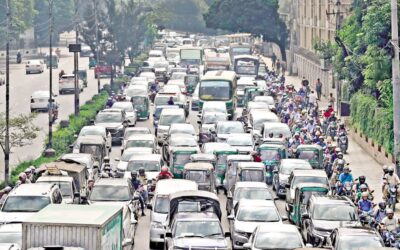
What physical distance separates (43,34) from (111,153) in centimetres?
11734

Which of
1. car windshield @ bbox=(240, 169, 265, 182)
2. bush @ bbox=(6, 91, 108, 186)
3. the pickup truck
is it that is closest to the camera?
car windshield @ bbox=(240, 169, 265, 182)

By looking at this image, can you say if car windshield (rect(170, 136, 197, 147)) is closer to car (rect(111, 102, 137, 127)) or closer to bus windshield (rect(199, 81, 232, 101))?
car (rect(111, 102, 137, 127))

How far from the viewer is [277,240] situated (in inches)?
1192

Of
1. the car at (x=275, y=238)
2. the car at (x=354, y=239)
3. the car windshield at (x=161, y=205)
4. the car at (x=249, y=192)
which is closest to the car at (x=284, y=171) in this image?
the car at (x=249, y=192)

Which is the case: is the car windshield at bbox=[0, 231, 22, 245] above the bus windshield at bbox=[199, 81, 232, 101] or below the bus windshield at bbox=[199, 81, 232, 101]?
below

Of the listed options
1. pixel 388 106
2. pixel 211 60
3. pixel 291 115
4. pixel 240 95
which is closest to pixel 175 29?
pixel 211 60

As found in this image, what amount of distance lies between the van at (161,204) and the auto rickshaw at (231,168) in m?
5.78

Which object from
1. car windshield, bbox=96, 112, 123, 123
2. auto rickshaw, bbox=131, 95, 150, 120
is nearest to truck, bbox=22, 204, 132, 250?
car windshield, bbox=96, 112, 123, 123

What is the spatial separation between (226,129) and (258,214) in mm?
20954

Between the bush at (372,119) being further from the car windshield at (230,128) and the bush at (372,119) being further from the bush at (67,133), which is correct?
the bush at (67,133)

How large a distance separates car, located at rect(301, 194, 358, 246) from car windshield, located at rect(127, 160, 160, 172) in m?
10.4

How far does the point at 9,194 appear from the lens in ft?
113

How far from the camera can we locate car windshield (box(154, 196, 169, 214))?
35.8 m

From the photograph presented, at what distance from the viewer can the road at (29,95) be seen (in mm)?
57150
